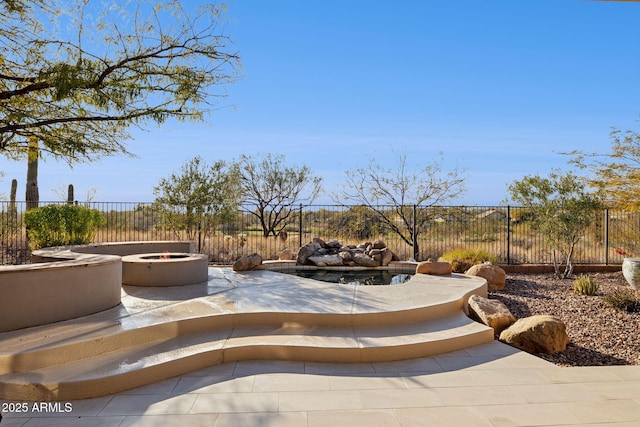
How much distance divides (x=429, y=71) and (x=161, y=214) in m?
9.21

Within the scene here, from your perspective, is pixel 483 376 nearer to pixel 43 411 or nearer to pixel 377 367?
pixel 377 367

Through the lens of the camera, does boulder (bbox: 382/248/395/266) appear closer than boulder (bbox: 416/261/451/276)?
No

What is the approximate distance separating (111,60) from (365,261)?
6.78 m

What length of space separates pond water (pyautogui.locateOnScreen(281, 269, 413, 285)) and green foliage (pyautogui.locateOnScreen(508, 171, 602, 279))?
4.11m

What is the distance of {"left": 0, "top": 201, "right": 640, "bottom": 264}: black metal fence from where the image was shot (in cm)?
1215

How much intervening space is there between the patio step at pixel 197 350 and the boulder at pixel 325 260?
4.30 m

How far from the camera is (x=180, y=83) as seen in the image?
6430 mm

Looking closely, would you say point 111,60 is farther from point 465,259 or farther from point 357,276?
point 465,259

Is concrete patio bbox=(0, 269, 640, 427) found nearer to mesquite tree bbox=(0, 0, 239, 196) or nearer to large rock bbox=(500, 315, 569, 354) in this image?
large rock bbox=(500, 315, 569, 354)

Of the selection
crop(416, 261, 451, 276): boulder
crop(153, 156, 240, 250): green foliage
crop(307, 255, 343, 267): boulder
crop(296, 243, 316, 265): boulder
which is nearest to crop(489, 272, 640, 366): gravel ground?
crop(416, 261, 451, 276): boulder

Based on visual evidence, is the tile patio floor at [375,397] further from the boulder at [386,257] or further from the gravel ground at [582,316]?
the boulder at [386,257]

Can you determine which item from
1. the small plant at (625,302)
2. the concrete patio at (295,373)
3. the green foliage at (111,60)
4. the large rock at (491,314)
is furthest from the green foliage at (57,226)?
the small plant at (625,302)

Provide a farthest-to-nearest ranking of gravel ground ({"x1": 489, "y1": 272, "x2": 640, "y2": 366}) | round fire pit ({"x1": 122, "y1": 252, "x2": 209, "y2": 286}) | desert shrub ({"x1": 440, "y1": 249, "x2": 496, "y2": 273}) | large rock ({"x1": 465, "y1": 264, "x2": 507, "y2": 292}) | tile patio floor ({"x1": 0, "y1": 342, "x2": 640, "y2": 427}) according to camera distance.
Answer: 1. desert shrub ({"x1": 440, "y1": 249, "x2": 496, "y2": 273})
2. large rock ({"x1": 465, "y1": 264, "x2": 507, "y2": 292})
3. round fire pit ({"x1": 122, "y1": 252, "x2": 209, "y2": 286})
4. gravel ground ({"x1": 489, "y1": 272, "x2": 640, "y2": 366})
5. tile patio floor ({"x1": 0, "y1": 342, "x2": 640, "y2": 427})

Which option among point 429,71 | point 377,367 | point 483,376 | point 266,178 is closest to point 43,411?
point 377,367
